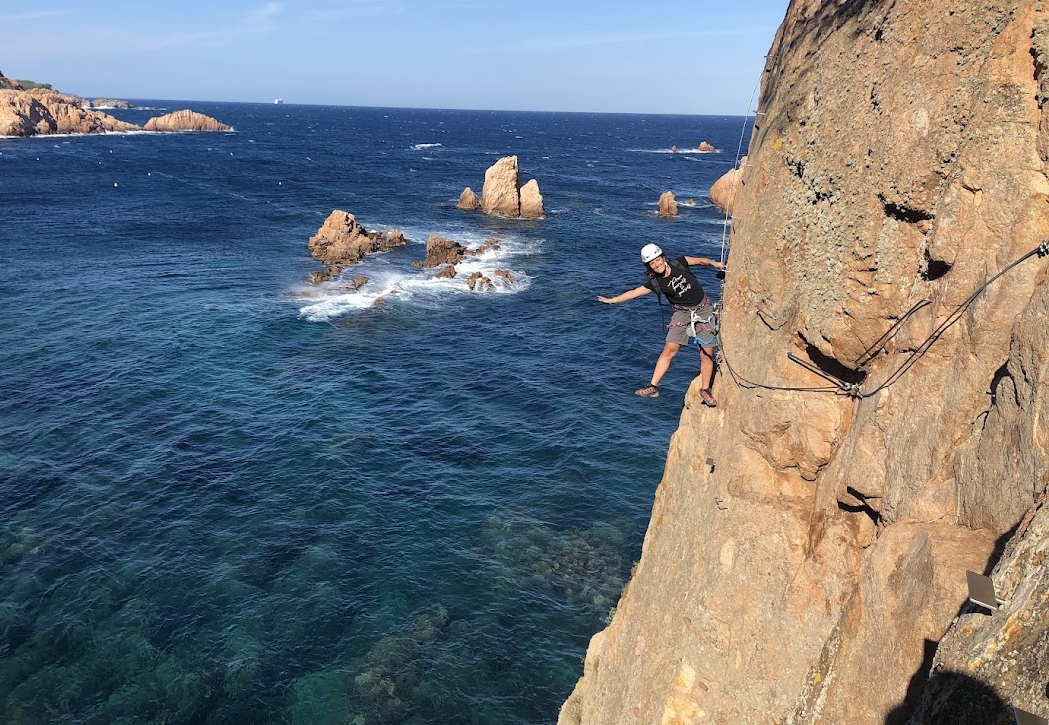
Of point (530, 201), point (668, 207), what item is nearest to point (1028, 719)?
point (530, 201)

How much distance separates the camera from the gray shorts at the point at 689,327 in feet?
40.9

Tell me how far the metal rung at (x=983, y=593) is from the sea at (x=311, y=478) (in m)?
17.1

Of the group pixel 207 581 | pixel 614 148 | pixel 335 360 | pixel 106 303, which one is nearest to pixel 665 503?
pixel 207 581

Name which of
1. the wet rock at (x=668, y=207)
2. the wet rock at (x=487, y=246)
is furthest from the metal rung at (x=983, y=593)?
the wet rock at (x=668, y=207)

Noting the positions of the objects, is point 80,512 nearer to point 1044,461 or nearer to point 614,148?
point 1044,461

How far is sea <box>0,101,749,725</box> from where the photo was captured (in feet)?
66.6

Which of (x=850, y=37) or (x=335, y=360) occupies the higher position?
(x=850, y=37)

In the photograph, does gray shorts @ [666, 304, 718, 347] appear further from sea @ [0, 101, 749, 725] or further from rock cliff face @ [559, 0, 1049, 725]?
sea @ [0, 101, 749, 725]

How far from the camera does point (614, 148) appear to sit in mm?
185125

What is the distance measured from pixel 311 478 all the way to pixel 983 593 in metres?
28.1

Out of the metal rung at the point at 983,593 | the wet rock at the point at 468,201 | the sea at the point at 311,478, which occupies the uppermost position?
the wet rock at the point at 468,201

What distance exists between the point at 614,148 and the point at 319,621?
179545mm

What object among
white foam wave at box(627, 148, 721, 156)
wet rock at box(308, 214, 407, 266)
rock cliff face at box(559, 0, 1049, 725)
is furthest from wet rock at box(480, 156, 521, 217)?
white foam wave at box(627, 148, 721, 156)

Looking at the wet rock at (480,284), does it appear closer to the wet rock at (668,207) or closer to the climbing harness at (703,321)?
the wet rock at (668,207)
